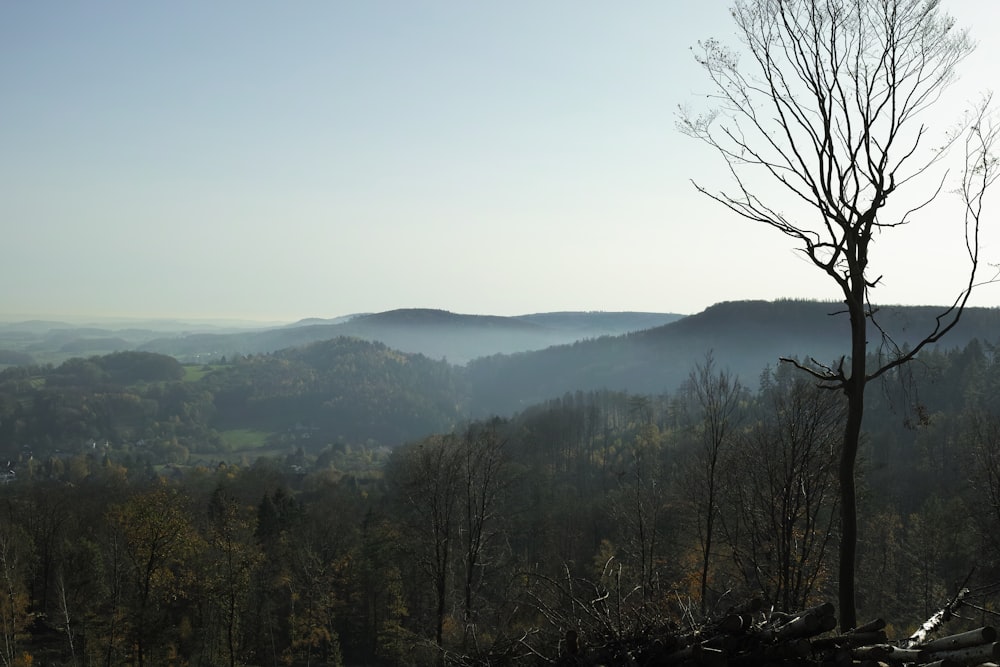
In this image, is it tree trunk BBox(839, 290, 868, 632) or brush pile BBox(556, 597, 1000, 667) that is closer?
brush pile BBox(556, 597, 1000, 667)

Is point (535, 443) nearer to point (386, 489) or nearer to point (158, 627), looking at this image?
point (386, 489)

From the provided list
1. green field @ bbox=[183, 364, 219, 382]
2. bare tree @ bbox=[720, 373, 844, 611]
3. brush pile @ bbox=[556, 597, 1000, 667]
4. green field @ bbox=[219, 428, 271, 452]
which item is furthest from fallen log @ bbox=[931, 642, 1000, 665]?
green field @ bbox=[183, 364, 219, 382]

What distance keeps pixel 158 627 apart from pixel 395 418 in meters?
137

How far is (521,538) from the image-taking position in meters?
49.8

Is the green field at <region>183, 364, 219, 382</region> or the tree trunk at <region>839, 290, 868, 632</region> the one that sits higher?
the tree trunk at <region>839, 290, 868, 632</region>

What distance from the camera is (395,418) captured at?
160500mm

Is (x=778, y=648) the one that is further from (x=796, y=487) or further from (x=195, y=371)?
(x=195, y=371)

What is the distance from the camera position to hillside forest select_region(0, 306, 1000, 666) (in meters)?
12.7

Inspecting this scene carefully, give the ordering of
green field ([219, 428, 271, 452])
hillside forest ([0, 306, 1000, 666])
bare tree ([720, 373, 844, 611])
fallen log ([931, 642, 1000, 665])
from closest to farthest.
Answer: fallen log ([931, 642, 1000, 665]) < bare tree ([720, 373, 844, 611]) < hillside forest ([0, 306, 1000, 666]) < green field ([219, 428, 271, 452])

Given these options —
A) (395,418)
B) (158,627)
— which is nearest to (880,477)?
(158,627)

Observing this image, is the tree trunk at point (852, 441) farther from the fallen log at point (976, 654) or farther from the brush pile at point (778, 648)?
the fallen log at point (976, 654)

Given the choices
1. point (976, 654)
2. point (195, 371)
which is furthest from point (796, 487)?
point (195, 371)

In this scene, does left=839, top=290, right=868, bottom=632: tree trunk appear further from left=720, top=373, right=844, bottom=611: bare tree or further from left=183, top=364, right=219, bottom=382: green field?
left=183, top=364, right=219, bottom=382: green field

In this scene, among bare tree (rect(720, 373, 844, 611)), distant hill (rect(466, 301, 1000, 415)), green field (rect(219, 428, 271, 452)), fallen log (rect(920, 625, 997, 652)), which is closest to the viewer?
fallen log (rect(920, 625, 997, 652))
